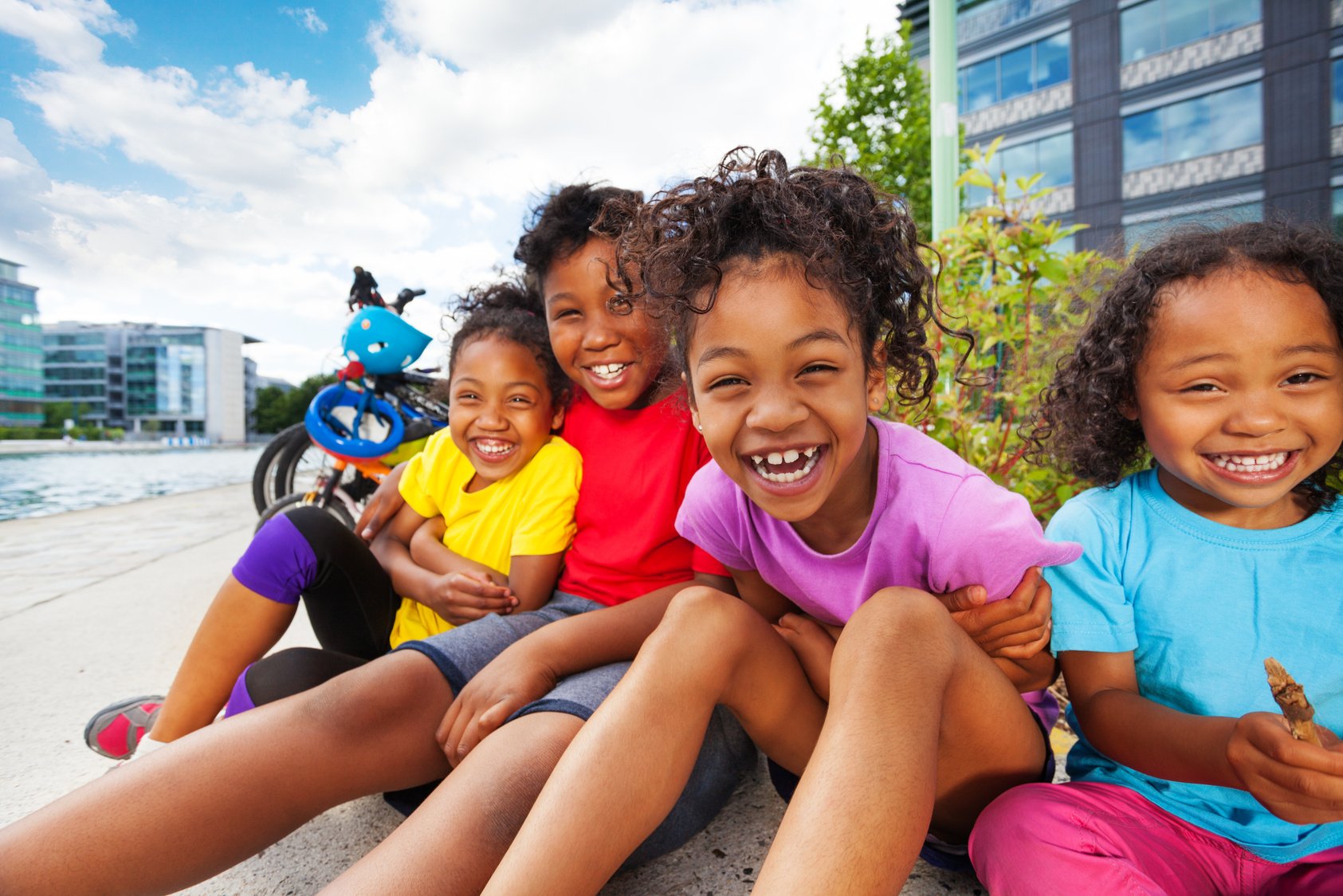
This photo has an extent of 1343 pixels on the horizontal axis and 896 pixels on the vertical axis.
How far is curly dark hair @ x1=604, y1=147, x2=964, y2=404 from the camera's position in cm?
104

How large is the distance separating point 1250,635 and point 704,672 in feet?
2.43

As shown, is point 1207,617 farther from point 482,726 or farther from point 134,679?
point 134,679

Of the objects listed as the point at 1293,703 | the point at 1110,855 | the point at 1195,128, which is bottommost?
the point at 1110,855

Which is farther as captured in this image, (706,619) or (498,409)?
(498,409)

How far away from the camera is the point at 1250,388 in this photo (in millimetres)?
947

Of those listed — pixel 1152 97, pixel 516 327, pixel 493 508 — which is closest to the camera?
pixel 493 508

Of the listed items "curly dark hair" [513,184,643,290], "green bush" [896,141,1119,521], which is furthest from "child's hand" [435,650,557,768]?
"green bush" [896,141,1119,521]

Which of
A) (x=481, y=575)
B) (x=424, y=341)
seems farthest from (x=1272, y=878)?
(x=424, y=341)

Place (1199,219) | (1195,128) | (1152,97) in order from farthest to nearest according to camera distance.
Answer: (1152,97)
(1195,128)
(1199,219)

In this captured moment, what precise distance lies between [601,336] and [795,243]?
1.69 ft

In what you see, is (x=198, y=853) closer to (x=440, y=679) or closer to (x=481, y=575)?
(x=440, y=679)

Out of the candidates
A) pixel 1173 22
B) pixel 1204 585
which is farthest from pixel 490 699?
pixel 1173 22

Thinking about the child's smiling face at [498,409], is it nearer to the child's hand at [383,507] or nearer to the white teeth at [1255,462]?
the child's hand at [383,507]

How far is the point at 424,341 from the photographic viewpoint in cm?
312
